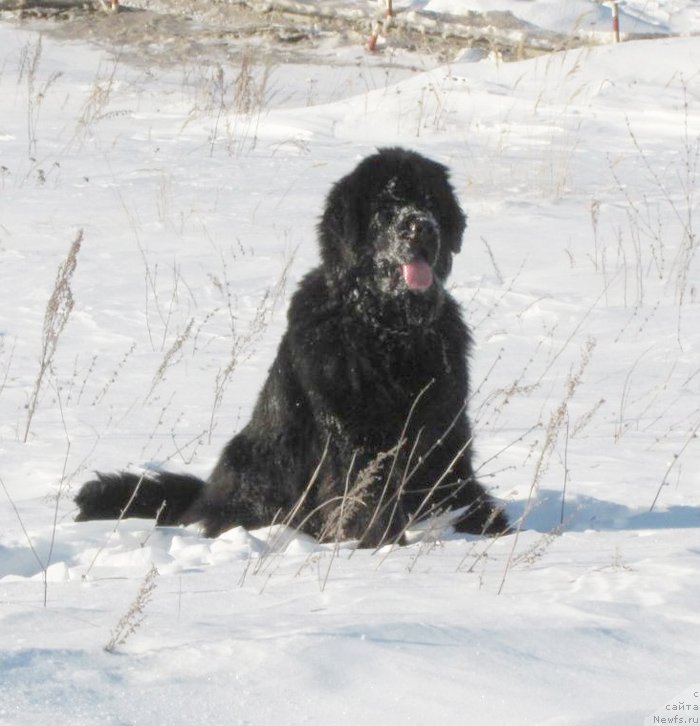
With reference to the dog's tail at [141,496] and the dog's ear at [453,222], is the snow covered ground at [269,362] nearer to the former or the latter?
the dog's tail at [141,496]

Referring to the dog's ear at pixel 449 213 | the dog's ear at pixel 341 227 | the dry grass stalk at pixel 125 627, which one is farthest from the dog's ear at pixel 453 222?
the dry grass stalk at pixel 125 627

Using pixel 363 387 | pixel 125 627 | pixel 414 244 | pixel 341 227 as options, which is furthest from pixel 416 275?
pixel 125 627

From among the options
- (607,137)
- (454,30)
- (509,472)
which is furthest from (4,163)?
(454,30)

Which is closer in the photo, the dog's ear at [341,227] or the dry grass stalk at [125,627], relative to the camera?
the dry grass stalk at [125,627]

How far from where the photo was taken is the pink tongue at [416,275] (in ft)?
14.5

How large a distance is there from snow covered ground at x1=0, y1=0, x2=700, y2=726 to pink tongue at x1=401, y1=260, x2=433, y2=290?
68cm

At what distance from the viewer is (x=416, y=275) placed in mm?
4430

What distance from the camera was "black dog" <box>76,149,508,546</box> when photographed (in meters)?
4.44

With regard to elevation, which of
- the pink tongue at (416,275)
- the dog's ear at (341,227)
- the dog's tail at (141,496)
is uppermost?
the dog's ear at (341,227)

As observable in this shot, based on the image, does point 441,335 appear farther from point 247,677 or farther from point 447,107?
point 447,107

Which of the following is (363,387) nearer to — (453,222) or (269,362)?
(453,222)

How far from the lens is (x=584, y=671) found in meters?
2.33

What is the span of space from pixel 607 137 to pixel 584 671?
10.2 meters

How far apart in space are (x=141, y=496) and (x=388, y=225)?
53.7 inches
